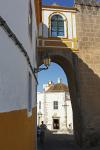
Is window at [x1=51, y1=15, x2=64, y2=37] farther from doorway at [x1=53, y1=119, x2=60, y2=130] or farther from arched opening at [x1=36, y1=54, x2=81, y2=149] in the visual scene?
doorway at [x1=53, y1=119, x2=60, y2=130]

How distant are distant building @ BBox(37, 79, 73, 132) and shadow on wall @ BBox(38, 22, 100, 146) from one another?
72.9ft

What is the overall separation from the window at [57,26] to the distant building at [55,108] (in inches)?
903

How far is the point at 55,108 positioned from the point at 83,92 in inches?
951

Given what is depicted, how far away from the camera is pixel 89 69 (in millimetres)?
17438

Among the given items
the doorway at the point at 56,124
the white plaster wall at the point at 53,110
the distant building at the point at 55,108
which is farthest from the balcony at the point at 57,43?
the doorway at the point at 56,124

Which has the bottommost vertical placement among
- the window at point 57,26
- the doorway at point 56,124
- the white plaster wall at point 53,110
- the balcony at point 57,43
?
the doorway at point 56,124

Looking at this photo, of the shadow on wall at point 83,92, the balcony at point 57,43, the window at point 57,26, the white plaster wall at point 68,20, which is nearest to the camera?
the shadow on wall at point 83,92

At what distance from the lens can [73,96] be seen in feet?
58.8

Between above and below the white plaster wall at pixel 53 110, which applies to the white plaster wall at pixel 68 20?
above

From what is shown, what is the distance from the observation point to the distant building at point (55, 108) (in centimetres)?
4003

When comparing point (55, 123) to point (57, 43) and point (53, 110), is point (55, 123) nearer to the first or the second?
point (53, 110)

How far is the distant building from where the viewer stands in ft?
131

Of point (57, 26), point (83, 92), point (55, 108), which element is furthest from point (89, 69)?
point (55, 108)

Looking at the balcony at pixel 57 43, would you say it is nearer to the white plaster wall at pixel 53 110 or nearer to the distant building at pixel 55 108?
the distant building at pixel 55 108
